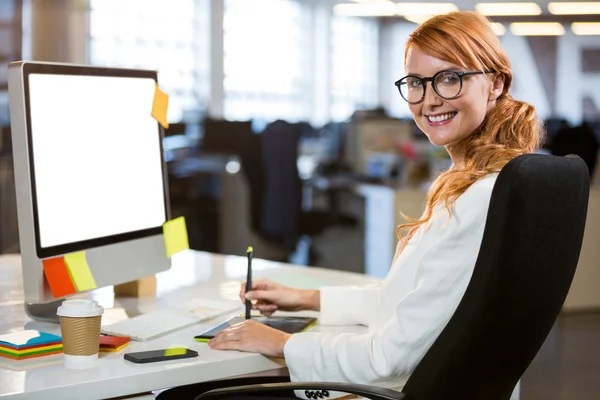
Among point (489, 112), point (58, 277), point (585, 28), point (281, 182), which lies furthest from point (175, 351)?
point (585, 28)

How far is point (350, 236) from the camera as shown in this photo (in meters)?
7.88

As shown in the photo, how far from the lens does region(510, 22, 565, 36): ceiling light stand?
6.62 meters

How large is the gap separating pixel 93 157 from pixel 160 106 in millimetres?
258

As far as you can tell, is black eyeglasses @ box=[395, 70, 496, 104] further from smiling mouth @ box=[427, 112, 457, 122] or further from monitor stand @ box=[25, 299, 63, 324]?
monitor stand @ box=[25, 299, 63, 324]

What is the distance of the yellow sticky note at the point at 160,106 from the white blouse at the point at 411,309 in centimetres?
70

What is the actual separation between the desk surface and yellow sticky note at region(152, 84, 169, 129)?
16.5 inches

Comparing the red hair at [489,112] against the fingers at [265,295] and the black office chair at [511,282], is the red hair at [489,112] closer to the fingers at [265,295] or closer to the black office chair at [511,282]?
the black office chair at [511,282]

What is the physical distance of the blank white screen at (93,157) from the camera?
161 cm

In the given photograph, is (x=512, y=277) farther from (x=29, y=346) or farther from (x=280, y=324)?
(x=29, y=346)

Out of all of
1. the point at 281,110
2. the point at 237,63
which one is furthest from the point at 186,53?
the point at 281,110

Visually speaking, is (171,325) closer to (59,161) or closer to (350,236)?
(59,161)

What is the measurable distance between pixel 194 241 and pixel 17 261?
13.2 ft

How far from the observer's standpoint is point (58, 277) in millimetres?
1607

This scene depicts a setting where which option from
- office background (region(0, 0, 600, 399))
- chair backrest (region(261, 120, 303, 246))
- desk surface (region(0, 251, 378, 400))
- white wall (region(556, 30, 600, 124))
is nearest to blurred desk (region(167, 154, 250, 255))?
office background (region(0, 0, 600, 399))
